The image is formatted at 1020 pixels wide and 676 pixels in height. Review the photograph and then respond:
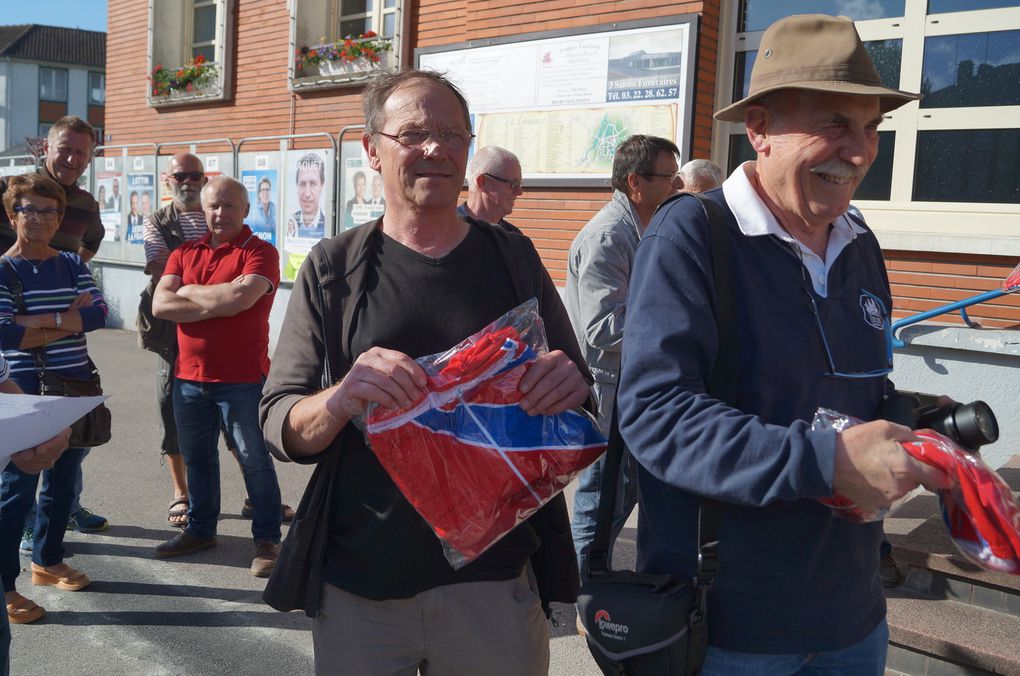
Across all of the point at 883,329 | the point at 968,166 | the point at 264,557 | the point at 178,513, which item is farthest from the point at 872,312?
the point at 968,166

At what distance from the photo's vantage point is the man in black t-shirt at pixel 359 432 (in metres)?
2.08

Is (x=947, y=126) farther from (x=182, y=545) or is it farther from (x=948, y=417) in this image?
(x=182, y=545)

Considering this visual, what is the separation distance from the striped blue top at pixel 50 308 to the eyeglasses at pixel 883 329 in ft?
12.5

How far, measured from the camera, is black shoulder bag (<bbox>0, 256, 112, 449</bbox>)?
4.16 m

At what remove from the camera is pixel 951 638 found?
356 cm

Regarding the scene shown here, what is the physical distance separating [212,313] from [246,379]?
403 mm

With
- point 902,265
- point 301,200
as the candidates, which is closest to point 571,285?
point 902,265

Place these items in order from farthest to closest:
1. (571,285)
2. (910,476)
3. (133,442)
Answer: (133,442) → (571,285) → (910,476)

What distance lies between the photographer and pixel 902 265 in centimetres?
680

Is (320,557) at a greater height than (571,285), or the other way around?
(571,285)

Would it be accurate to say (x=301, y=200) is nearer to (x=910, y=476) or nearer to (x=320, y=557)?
(x=320, y=557)

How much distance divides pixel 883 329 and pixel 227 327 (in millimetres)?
3743

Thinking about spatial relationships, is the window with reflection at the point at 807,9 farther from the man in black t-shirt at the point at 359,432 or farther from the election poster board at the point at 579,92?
the man in black t-shirt at the point at 359,432

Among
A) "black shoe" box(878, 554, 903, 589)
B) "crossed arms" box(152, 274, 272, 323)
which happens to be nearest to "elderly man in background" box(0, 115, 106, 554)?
"crossed arms" box(152, 274, 272, 323)
